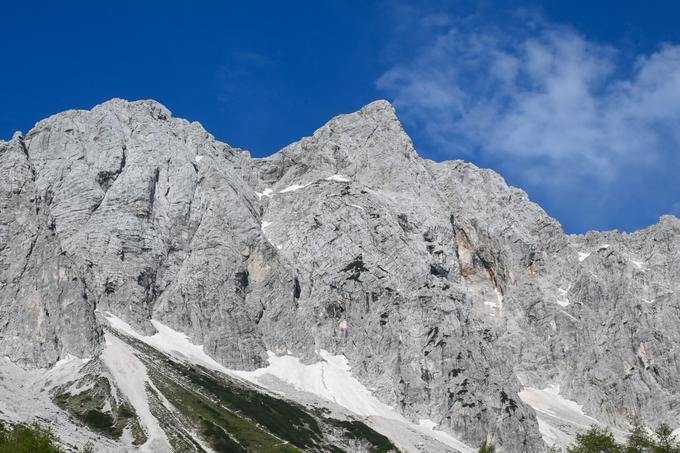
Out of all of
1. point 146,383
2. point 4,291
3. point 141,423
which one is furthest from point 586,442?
point 4,291

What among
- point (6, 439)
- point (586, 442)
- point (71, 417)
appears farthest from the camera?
point (71, 417)

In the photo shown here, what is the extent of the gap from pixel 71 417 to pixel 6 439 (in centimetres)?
6957

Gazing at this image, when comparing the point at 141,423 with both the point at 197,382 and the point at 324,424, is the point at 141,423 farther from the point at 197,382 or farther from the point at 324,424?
the point at 324,424

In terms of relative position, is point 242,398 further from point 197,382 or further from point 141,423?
point 141,423

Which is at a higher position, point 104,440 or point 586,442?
point 586,442

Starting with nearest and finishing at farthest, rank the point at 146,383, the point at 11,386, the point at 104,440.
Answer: the point at 104,440 < the point at 11,386 < the point at 146,383

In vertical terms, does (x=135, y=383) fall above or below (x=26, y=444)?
above

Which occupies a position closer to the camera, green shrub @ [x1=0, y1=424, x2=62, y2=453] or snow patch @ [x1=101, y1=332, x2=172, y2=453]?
green shrub @ [x1=0, y1=424, x2=62, y2=453]

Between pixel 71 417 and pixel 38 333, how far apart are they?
42.7m

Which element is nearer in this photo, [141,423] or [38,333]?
[141,423]

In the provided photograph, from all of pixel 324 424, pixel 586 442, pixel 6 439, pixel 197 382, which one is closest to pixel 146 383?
pixel 197 382

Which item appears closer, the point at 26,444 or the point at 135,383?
the point at 26,444

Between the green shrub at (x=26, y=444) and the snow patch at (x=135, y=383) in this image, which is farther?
the snow patch at (x=135, y=383)

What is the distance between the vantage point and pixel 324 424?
19625cm
